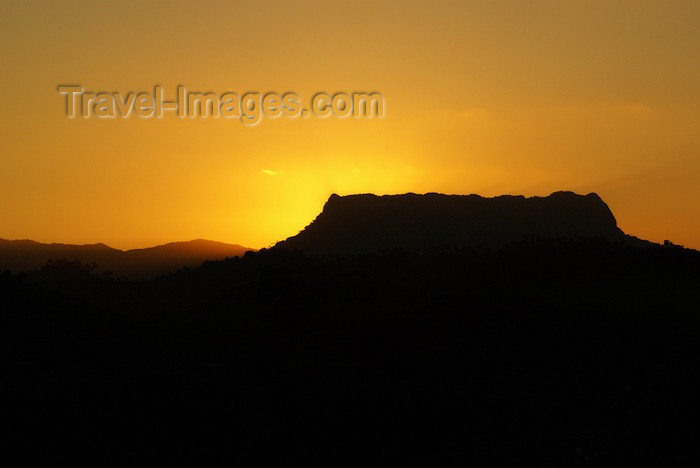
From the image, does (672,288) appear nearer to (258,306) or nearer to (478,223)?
(258,306)

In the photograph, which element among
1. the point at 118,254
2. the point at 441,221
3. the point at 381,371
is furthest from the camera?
the point at 118,254

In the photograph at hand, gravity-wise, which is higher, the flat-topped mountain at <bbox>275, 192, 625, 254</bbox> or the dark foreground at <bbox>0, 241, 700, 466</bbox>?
the flat-topped mountain at <bbox>275, 192, 625, 254</bbox>

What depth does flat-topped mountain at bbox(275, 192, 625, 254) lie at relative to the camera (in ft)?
316

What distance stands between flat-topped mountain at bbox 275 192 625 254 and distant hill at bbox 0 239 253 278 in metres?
35.5

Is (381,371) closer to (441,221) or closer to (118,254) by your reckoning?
(441,221)

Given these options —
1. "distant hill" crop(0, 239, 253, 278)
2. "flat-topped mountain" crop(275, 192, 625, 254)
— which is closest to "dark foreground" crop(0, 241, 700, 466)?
"flat-topped mountain" crop(275, 192, 625, 254)

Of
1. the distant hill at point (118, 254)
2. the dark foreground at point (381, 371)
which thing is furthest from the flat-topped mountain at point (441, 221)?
the dark foreground at point (381, 371)

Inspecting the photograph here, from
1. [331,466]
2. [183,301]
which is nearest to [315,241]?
[183,301]

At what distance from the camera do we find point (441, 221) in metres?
102

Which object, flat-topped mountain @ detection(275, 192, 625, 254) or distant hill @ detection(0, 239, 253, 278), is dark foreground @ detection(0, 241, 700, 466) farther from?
distant hill @ detection(0, 239, 253, 278)

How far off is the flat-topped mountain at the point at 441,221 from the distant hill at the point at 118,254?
3550cm

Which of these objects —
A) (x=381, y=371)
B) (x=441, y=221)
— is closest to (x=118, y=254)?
(x=441, y=221)

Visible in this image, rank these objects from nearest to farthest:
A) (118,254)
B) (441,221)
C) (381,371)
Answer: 1. (381,371)
2. (441,221)
3. (118,254)

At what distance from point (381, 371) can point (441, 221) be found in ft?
252
